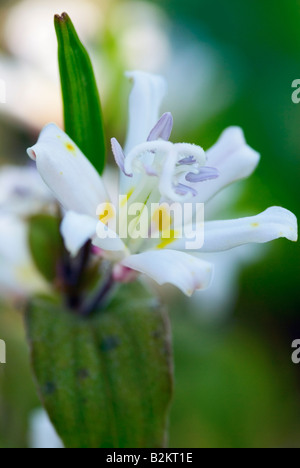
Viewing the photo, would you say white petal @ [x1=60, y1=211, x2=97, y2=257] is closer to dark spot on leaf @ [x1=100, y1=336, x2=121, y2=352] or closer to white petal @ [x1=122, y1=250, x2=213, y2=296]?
white petal @ [x1=122, y1=250, x2=213, y2=296]

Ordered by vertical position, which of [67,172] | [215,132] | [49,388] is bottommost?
[49,388]

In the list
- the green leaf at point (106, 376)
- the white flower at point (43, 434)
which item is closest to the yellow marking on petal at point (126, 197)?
the green leaf at point (106, 376)

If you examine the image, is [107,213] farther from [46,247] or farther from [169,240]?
[46,247]

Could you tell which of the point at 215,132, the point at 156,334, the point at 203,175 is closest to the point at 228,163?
the point at 203,175

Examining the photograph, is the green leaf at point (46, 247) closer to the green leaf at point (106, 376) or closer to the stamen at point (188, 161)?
the green leaf at point (106, 376)

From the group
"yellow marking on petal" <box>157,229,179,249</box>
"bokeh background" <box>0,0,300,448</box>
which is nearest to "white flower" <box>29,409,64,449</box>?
"bokeh background" <box>0,0,300,448</box>

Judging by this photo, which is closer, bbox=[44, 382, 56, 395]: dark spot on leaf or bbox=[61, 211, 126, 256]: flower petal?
bbox=[61, 211, 126, 256]: flower petal

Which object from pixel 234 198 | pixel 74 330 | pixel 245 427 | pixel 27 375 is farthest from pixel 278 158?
pixel 74 330
